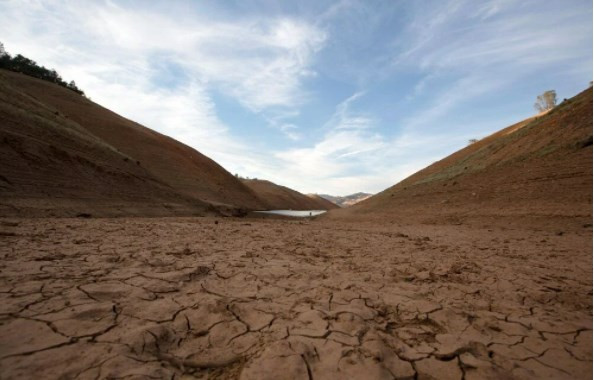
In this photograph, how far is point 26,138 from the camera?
349 inches

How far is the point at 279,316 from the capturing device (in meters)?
2.06

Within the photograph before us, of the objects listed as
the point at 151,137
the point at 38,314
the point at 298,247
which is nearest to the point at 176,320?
the point at 38,314

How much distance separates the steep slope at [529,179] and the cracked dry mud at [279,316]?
566 cm

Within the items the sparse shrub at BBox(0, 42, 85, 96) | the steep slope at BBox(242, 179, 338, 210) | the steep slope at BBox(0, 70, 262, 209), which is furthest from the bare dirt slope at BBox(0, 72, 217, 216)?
the steep slope at BBox(242, 179, 338, 210)

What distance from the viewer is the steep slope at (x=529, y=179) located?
7887 millimetres

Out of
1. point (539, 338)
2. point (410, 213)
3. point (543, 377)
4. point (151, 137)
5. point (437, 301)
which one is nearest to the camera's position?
point (543, 377)

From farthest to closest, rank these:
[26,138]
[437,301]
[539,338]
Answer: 1. [26,138]
2. [437,301]
3. [539,338]

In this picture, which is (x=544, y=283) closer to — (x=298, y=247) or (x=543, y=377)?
(x=543, y=377)

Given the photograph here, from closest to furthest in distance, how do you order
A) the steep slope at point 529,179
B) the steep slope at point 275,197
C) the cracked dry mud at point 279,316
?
the cracked dry mud at point 279,316, the steep slope at point 529,179, the steep slope at point 275,197

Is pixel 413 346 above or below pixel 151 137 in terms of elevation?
below

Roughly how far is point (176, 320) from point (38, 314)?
0.85 m

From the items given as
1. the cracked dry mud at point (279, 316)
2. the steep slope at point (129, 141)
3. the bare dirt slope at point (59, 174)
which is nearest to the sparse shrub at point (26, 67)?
the steep slope at point (129, 141)

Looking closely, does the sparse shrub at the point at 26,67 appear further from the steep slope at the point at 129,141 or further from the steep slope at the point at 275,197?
the steep slope at the point at 275,197

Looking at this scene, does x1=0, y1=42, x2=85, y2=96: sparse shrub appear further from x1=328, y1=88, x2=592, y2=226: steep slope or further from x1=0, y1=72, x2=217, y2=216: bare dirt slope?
x1=328, y1=88, x2=592, y2=226: steep slope
